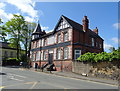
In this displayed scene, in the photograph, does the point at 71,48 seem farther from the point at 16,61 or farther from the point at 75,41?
the point at 16,61

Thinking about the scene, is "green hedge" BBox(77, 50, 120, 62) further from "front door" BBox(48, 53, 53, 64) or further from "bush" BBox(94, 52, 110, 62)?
"front door" BBox(48, 53, 53, 64)

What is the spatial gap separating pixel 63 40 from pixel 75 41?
9.17 feet

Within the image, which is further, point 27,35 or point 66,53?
point 27,35

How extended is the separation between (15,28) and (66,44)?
904 inches

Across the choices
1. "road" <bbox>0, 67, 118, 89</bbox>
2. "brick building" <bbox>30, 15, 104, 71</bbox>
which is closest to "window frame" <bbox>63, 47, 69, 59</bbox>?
"brick building" <bbox>30, 15, 104, 71</bbox>

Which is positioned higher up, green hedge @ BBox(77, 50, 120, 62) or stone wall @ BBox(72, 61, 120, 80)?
green hedge @ BBox(77, 50, 120, 62)

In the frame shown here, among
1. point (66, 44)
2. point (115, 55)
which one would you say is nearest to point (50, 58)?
point (66, 44)

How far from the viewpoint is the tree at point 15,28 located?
1574 inches

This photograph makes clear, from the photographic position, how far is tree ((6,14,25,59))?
131 ft

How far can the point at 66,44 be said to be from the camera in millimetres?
24797

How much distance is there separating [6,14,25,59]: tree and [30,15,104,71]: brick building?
1219cm

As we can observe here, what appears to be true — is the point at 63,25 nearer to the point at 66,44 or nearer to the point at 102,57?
the point at 66,44

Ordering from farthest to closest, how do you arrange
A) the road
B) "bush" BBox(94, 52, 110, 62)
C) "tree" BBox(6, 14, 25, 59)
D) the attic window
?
"tree" BBox(6, 14, 25, 59) → the attic window → "bush" BBox(94, 52, 110, 62) → the road

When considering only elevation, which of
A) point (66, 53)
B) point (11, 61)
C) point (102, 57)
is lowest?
point (11, 61)
